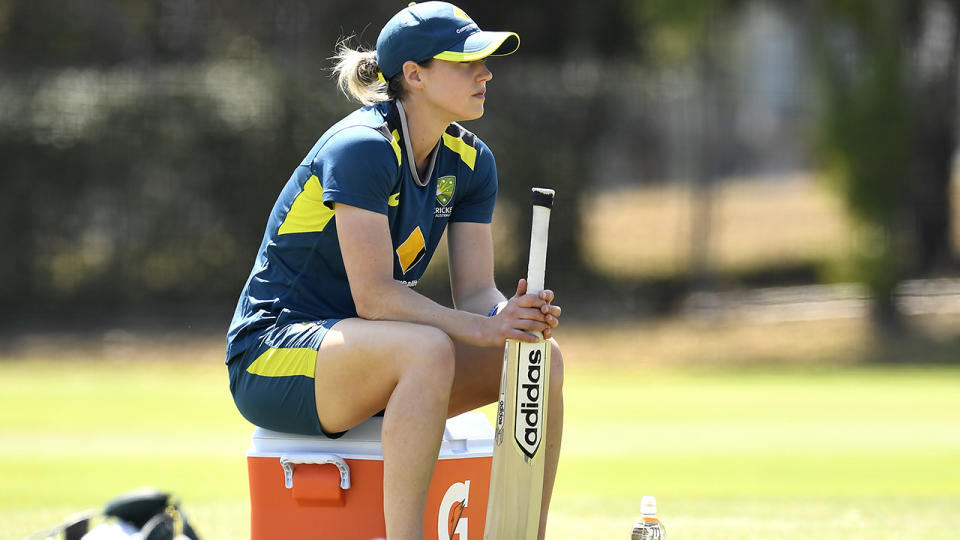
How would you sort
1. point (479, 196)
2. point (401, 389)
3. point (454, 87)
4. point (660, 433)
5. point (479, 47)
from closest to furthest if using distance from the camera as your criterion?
point (401, 389) → point (479, 47) → point (454, 87) → point (479, 196) → point (660, 433)

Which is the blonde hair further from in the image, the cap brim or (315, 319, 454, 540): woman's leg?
(315, 319, 454, 540): woman's leg

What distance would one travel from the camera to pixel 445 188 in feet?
12.8

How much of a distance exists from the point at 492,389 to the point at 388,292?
49 cm

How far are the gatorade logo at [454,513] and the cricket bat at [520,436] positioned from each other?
0.24m

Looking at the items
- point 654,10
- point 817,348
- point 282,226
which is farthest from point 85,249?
point 282,226

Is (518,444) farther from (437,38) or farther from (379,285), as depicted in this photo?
(437,38)

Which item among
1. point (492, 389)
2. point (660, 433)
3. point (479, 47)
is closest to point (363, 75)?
point (479, 47)

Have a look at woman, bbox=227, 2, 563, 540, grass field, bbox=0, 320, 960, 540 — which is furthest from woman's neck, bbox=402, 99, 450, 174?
grass field, bbox=0, 320, 960, 540

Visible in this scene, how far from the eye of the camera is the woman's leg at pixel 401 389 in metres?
3.28

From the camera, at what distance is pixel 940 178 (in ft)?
54.3

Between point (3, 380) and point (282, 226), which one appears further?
point (3, 380)

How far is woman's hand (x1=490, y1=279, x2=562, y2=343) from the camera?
11.0 ft

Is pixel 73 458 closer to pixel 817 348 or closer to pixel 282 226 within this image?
pixel 282 226

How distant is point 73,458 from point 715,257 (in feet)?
36.2
